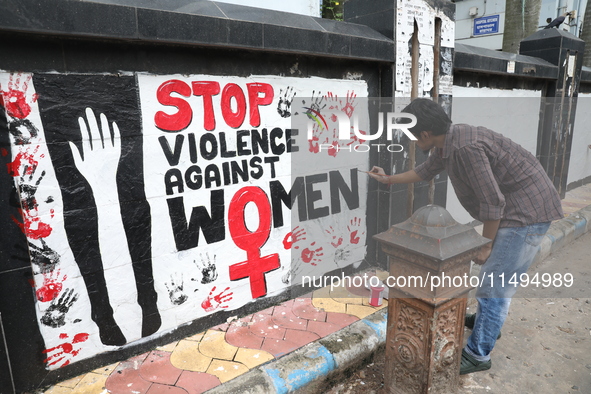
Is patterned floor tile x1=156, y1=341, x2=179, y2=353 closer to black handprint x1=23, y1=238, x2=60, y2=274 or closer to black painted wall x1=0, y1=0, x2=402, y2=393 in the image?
black painted wall x1=0, y1=0, x2=402, y2=393

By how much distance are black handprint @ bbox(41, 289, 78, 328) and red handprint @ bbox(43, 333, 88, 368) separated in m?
0.11

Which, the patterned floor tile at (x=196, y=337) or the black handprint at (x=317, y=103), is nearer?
the patterned floor tile at (x=196, y=337)

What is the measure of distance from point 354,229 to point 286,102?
165 centimetres

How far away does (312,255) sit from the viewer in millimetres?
4055

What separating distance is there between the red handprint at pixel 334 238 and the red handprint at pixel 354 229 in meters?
0.15

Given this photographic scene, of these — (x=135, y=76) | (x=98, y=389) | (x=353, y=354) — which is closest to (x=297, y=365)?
(x=353, y=354)

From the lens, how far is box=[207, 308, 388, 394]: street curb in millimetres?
2686

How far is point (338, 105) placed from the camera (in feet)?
13.0

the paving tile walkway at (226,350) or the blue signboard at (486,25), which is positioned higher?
the blue signboard at (486,25)

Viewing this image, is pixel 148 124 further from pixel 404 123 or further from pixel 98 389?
pixel 404 123

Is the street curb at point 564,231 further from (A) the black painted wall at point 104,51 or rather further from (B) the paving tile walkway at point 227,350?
(A) the black painted wall at point 104,51

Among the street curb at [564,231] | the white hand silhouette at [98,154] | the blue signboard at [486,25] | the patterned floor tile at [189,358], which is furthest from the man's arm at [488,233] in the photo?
the blue signboard at [486,25]

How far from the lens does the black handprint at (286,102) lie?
3514mm

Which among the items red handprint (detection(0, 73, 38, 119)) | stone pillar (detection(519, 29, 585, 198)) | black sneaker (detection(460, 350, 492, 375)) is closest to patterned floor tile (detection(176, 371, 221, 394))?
black sneaker (detection(460, 350, 492, 375))
